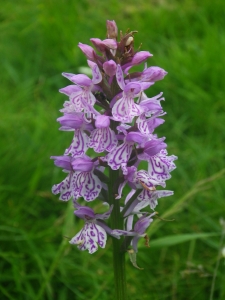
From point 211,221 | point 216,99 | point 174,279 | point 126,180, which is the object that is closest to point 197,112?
point 216,99

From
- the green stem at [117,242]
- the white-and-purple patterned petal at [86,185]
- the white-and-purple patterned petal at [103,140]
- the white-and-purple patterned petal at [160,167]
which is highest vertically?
the white-and-purple patterned petal at [103,140]

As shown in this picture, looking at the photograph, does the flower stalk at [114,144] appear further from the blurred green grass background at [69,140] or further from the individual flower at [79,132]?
the blurred green grass background at [69,140]

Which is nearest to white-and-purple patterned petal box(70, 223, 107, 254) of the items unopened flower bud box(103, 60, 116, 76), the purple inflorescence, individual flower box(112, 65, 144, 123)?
the purple inflorescence

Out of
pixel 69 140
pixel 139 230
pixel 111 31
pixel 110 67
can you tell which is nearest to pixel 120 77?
pixel 110 67

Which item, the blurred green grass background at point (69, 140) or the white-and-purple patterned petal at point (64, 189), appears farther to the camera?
the blurred green grass background at point (69, 140)

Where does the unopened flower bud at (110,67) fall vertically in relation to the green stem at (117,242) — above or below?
above

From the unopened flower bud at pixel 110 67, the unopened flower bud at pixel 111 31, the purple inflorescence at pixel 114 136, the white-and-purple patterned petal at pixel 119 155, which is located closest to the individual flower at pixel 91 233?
the purple inflorescence at pixel 114 136

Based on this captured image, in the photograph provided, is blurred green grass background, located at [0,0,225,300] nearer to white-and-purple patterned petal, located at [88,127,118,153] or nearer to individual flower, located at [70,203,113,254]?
individual flower, located at [70,203,113,254]
